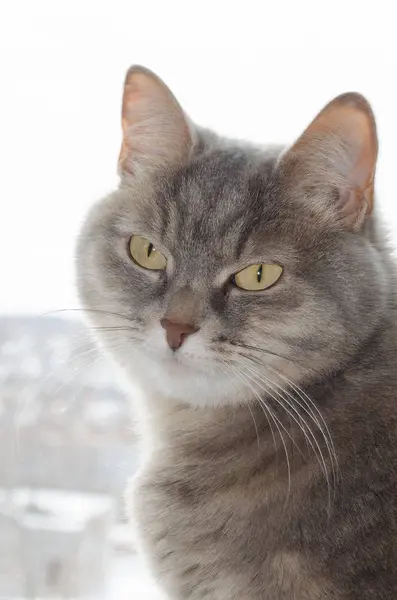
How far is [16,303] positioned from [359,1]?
866mm

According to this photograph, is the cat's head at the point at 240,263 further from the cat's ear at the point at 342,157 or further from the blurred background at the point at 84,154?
the blurred background at the point at 84,154

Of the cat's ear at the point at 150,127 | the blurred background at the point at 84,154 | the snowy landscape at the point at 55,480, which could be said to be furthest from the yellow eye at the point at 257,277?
the snowy landscape at the point at 55,480

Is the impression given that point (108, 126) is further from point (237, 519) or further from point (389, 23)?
point (237, 519)

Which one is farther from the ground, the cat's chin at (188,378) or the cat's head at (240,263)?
the cat's head at (240,263)

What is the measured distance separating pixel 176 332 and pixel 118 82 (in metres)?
0.61

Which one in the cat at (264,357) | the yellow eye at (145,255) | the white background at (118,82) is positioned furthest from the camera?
the white background at (118,82)

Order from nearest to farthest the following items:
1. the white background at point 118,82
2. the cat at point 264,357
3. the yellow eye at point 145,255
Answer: the cat at point 264,357 → the yellow eye at point 145,255 → the white background at point 118,82

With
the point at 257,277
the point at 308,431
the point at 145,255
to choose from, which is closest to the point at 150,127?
the point at 145,255

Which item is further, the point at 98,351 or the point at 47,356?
the point at 47,356

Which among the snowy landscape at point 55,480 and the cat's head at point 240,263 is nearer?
the cat's head at point 240,263

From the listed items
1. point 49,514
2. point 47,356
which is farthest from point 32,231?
point 49,514

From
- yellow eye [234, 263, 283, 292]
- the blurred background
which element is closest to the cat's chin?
yellow eye [234, 263, 283, 292]

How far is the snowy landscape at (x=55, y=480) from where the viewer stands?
1591 mm

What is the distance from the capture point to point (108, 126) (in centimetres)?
157
